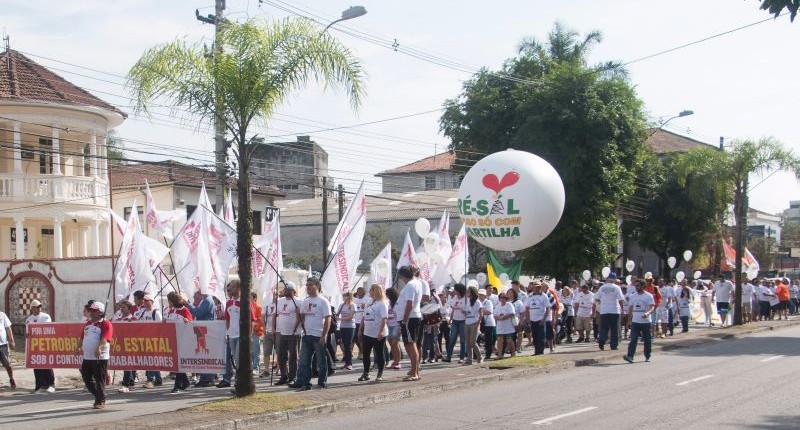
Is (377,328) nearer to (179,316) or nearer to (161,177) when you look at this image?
(179,316)

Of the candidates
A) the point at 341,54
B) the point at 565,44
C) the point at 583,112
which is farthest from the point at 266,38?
the point at 565,44

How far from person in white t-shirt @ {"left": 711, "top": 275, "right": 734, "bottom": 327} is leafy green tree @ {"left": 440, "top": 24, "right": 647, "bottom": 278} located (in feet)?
18.4

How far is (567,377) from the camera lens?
1606cm

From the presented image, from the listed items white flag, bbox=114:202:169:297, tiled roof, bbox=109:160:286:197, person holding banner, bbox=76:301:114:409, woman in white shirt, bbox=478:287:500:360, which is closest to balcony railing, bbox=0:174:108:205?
tiled roof, bbox=109:160:286:197

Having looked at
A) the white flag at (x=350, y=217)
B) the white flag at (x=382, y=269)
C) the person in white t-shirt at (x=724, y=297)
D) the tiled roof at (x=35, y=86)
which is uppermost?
the tiled roof at (x=35, y=86)

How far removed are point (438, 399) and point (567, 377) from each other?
3.53 metres

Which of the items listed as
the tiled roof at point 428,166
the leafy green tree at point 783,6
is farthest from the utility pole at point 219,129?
the tiled roof at point 428,166

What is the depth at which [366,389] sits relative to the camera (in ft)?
45.3

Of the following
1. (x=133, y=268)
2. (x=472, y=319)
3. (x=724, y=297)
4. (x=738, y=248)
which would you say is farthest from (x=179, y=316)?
(x=724, y=297)

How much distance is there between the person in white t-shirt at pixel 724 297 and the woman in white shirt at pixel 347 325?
17.9 m

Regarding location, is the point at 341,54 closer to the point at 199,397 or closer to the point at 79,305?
the point at 199,397

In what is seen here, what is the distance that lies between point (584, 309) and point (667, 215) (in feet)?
96.8

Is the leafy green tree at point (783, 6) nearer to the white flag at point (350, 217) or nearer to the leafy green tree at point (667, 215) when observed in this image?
the white flag at point (350, 217)

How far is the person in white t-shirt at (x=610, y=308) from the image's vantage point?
1991cm
